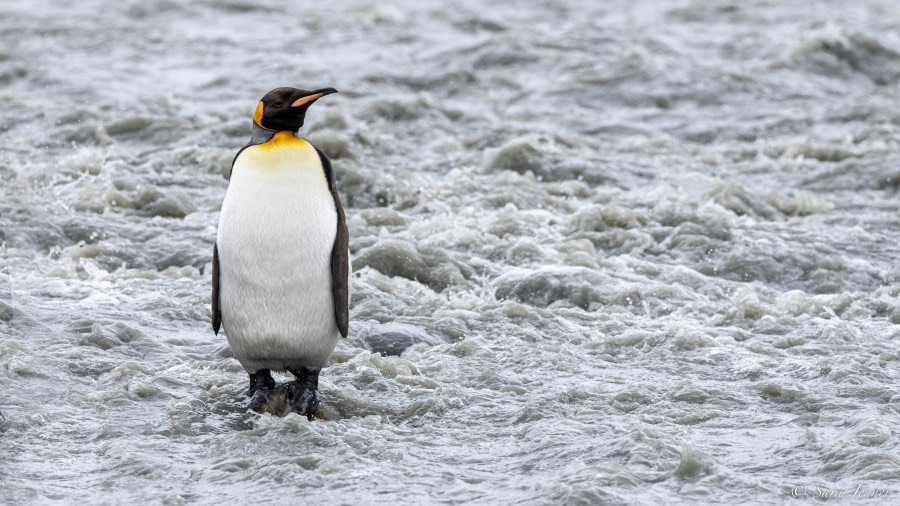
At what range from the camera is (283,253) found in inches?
213

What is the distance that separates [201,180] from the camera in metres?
9.66

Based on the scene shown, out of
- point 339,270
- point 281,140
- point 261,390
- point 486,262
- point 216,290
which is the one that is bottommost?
point 486,262

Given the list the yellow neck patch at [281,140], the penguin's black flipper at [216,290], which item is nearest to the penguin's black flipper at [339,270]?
the yellow neck patch at [281,140]

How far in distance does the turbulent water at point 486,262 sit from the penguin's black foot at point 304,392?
0.40 ft

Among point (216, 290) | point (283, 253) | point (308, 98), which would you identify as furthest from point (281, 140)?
point (216, 290)

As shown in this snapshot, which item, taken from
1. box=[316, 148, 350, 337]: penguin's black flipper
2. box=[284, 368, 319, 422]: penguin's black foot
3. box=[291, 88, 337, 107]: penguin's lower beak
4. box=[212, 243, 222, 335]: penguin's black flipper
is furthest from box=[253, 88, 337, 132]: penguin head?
box=[284, 368, 319, 422]: penguin's black foot

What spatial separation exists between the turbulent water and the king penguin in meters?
0.32

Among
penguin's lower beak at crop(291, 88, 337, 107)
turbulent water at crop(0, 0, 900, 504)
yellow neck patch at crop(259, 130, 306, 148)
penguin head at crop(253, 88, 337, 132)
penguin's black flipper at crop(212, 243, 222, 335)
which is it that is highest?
penguin's lower beak at crop(291, 88, 337, 107)

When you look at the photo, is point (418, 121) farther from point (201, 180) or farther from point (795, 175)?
point (795, 175)

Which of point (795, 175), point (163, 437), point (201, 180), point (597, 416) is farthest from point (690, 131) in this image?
point (163, 437)

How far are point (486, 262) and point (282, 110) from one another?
284 centimetres

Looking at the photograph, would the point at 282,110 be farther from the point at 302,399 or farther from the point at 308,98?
the point at 302,399

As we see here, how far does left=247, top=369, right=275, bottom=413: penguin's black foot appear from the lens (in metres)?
5.50

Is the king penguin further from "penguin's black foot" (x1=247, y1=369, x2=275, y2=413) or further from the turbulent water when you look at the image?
the turbulent water
